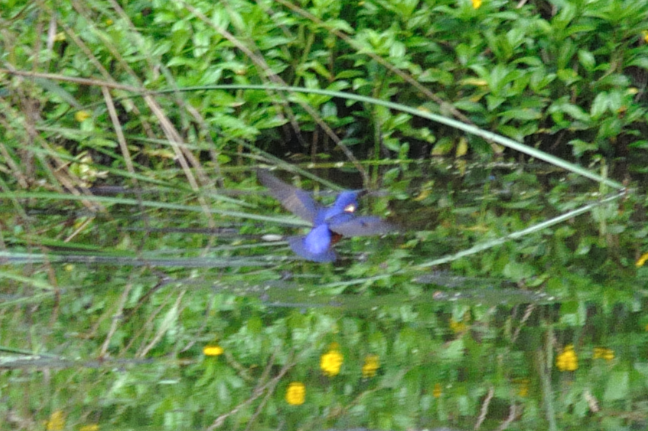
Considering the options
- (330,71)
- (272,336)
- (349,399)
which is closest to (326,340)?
(272,336)

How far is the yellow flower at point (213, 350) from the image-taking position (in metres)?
2.33

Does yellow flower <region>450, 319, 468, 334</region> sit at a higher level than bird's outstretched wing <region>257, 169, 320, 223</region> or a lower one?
lower

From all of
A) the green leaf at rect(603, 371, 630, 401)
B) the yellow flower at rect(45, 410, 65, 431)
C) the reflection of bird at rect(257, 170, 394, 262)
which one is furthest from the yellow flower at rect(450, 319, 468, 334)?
the yellow flower at rect(45, 410, 65, 431)

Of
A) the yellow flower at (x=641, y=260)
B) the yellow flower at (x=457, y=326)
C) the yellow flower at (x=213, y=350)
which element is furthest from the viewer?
the yellow flower at (x=641, y=260)

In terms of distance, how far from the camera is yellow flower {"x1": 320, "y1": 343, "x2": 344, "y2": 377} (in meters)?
2.22

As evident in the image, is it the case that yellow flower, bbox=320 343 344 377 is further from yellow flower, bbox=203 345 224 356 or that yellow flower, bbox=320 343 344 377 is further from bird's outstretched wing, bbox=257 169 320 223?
bird's outstretched wing, bbox=257 169 320 223

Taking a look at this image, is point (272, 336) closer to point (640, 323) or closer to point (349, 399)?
point (349, 399)

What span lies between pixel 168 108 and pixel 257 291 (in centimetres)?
89

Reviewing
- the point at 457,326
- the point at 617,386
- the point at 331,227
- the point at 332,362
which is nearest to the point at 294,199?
the point at 331,227

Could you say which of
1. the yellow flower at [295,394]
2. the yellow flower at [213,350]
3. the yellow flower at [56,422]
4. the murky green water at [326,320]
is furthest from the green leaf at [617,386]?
the yellow flower at [56,422]

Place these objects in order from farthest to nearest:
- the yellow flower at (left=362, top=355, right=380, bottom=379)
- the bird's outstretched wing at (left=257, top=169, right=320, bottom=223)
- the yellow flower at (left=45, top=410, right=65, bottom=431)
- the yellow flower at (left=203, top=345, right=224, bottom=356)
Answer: the bird's outstretched wing at (left=257, top=169, right=320, bottom=223), the yellow flower at (left=203, top=345, right=224, bottom=356), the yellow flower at (left=362, top=355, right=380, bottom=379), the yellow flower at (left=45, top=410, right=65, bottom=431)

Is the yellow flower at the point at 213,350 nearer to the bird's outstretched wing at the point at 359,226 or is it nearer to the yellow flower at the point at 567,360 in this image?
the yellow flower at the point at 567,360

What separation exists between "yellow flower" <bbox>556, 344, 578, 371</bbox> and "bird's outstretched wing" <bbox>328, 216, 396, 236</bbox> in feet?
3.13

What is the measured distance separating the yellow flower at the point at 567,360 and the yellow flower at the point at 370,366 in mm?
399
